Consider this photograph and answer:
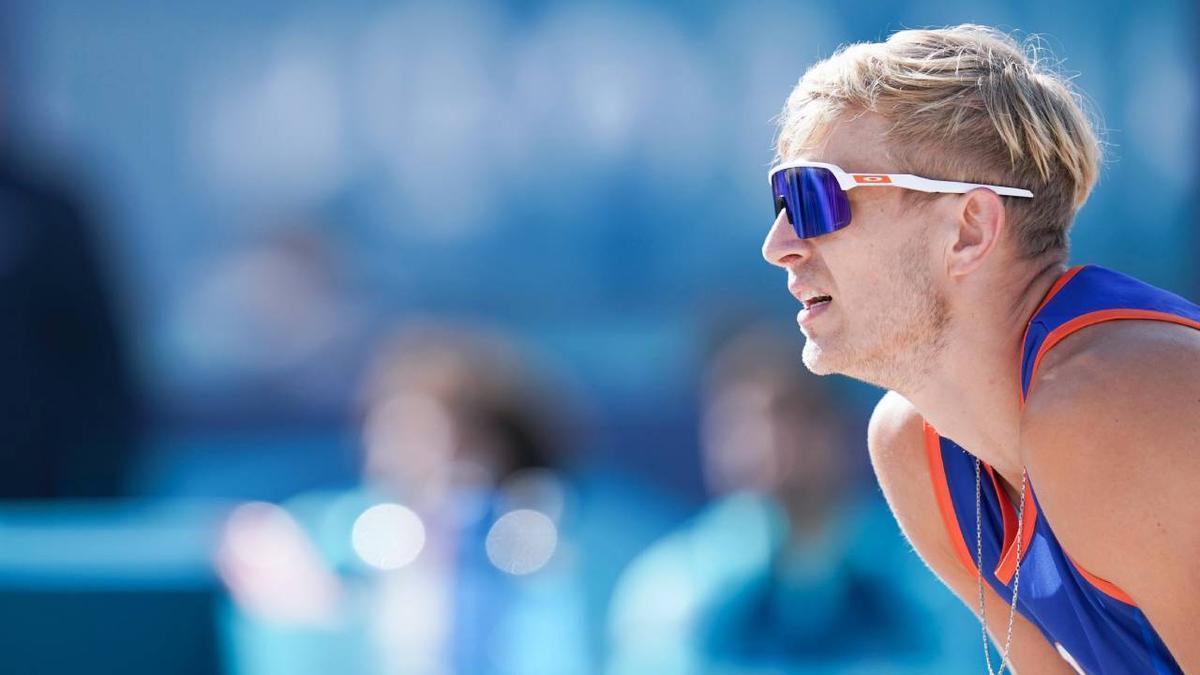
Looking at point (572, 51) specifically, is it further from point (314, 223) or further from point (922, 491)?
point (922, 491)

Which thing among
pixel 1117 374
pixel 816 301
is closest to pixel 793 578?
pixel 816 301

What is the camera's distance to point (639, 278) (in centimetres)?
555

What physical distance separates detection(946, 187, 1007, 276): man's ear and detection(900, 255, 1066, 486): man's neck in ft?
0.13

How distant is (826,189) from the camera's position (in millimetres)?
2227

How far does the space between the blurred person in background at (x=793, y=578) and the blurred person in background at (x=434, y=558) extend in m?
0.32

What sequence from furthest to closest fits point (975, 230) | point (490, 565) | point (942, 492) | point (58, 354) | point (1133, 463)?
point (58, 354)
point (490, 565)
point (942, 492)
point (975, 230)
point (1133, 463)

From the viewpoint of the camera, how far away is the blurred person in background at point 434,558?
379cm

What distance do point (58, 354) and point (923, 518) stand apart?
331 cm

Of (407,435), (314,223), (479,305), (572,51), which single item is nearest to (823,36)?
(572,51)

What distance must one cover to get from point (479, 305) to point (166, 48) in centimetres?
158

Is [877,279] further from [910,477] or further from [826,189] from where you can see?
[910,477]

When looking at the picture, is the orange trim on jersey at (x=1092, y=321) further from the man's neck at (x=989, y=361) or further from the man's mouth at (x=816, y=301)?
the man's mouth at (x=816, y=301)

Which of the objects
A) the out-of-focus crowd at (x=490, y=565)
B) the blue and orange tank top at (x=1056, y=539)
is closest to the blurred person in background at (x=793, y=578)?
the out-of-focus crowd at (x=490, y=565)

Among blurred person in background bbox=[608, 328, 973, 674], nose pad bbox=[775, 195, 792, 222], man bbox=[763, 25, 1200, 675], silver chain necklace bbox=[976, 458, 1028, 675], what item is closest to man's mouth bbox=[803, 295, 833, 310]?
man bbox=[763, 25, 1200, 675]
